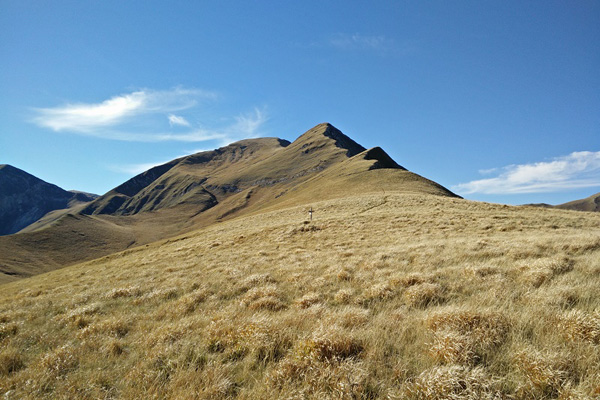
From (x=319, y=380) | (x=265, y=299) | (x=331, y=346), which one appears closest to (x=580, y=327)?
(x=331, y=346)

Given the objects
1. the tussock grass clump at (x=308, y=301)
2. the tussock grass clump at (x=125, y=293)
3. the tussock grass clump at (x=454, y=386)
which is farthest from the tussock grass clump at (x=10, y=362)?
the tussock grass clump at (x=454, y=386)

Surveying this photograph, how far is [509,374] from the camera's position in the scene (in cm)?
356

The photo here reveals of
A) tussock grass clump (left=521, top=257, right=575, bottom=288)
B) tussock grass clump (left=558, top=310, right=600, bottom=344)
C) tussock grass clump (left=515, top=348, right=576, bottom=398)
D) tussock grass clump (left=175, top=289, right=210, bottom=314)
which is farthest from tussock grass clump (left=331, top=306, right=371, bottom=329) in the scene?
tussock grass clump (left=521, top=257, right=575, bottom=288)

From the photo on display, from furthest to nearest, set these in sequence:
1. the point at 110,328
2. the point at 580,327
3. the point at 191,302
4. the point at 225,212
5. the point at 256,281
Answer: the point at 225,212
the point at 256,281
the point at 191,302
the point at 110,328
the point at 580,327

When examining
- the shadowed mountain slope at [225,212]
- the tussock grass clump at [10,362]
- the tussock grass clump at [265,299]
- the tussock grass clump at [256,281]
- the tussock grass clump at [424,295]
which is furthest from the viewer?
the shadowed mountain slope at [225,212]

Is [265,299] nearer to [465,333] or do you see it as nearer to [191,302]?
[191,302]

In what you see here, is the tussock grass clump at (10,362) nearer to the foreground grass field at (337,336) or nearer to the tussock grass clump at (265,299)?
the foreground grass field at (337,336)

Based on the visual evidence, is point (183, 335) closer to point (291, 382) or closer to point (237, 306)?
point (237, 306)

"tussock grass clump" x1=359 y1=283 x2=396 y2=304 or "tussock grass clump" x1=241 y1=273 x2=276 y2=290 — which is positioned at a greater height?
"tussock grass clump" x1=359 y1=283 x2=396 y2=304

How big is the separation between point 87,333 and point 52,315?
149 inches

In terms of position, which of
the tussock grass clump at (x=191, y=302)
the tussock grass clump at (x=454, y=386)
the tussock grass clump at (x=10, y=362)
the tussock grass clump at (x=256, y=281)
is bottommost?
the tussock grass clump at (x=10, y=362)

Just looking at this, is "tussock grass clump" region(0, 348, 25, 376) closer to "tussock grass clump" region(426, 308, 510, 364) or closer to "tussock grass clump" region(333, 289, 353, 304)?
"tussock grass clump" region(333, 289, 353, 304)

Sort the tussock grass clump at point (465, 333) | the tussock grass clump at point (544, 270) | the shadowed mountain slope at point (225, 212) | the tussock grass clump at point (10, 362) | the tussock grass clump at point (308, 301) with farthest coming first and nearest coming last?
the shadowed mountain slope at point (225, 212) → the tussock grass clump at point (308, 301) → the tussock grass clump at point (544, 270) → the tussock grass clump at point (10, 362) → the tussock grass clump at point (465, 333)

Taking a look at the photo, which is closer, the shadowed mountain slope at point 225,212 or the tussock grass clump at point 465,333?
the tussock grass clump at point 465,333
